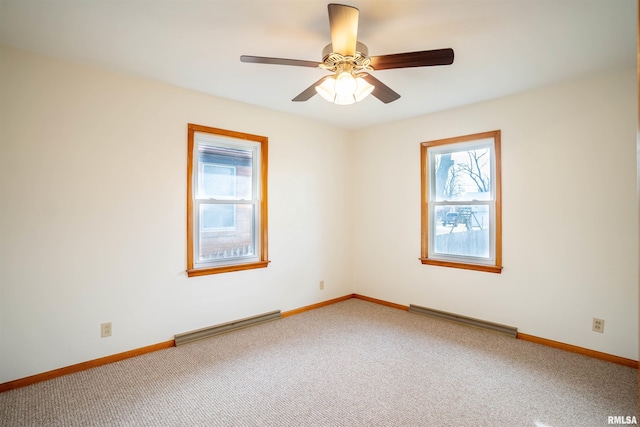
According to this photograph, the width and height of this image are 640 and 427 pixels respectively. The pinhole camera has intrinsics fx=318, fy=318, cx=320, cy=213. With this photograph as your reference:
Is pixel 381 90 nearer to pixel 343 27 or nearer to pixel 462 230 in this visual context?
pixel 343 27

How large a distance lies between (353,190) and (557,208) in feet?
8.11

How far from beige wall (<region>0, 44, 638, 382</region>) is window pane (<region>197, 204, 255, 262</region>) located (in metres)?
0.24

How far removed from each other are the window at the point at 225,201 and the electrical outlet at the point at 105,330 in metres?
0.76

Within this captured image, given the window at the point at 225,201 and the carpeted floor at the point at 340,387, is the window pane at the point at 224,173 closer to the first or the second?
the window at the point at 225,201

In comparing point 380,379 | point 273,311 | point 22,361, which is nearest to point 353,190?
point 273,311

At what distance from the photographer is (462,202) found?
365 cm

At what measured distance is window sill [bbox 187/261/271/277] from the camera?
3.14 m

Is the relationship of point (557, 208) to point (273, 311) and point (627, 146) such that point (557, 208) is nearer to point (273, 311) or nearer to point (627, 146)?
point (627, 146)

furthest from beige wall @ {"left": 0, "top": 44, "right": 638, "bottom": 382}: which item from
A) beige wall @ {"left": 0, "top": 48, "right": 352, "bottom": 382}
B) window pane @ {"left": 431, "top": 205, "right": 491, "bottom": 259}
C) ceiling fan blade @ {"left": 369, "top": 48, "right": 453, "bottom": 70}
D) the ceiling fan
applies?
ceiling fan blade @ {"left": 369, "top": 48, "right": 453, "bottom": 70}

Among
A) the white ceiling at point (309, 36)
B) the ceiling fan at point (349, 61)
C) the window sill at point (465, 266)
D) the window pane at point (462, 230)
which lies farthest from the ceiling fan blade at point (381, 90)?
the window sill at point (465, 266)

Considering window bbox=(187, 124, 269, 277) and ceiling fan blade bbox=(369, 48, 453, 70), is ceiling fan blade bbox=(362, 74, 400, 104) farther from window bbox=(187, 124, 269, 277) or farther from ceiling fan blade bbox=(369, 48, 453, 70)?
window bbox=(187, 124, 269, 277)

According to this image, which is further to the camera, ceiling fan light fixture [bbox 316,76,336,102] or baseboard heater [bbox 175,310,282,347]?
baseboard heater [bbox 175,310,282,347]

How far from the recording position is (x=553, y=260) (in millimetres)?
2992

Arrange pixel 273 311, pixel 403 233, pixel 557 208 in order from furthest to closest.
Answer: pixel 403 233 → pixel 273 311 → pixel 557 208
